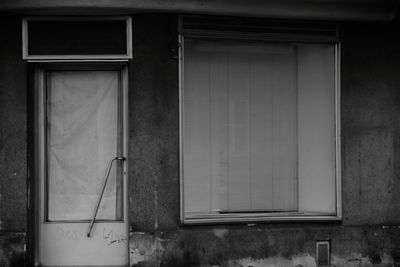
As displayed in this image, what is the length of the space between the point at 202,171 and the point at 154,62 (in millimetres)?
1593

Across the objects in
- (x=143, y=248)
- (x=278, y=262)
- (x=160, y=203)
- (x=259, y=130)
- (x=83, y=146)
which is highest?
(x=259, y=130)

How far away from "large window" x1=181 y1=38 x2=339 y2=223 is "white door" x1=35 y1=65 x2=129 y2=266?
0.93m

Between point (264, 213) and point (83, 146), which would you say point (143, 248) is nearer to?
point (83, 146)

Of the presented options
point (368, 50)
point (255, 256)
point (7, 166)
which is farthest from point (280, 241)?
point (7, 166)

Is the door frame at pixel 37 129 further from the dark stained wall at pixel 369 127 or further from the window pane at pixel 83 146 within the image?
the dark stained wall at pixel 369 127

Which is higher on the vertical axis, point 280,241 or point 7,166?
point 7,166

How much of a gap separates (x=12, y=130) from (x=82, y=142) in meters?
0.92

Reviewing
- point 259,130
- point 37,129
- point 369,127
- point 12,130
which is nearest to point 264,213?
point 259,130

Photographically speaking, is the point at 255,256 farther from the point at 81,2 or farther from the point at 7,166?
the point at 81,2

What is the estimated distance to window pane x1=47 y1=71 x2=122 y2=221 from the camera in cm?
830

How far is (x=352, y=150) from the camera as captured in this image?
8430 millimetres

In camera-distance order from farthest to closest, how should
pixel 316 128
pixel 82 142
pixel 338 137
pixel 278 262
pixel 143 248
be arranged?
pixel 316 128 < pixel 338 137 < pixel 82 142 < pixel 278 262 < pixel 143 248

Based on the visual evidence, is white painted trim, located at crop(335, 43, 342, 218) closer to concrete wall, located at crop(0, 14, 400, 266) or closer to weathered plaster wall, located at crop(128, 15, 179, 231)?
concrete wall, located at crop(0, 14, 400, 266)

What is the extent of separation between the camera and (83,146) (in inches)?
328
